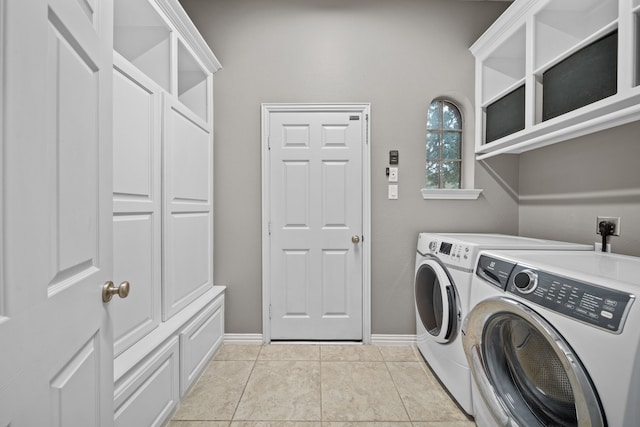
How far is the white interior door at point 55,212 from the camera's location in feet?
1.53

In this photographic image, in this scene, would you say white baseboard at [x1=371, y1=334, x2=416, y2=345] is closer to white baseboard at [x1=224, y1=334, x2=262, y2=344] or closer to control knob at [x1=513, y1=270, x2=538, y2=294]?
white baseboard at [x1=224, y1=334, x2=262, y2=344]

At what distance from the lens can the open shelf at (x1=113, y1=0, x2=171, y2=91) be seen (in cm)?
162

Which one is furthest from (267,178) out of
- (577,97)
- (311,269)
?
(577,97)

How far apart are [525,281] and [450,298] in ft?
1.89

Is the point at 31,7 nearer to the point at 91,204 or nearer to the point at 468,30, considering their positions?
the point at 91,204

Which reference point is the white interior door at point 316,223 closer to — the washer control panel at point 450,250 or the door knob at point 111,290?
the washer control panel at point 450,250

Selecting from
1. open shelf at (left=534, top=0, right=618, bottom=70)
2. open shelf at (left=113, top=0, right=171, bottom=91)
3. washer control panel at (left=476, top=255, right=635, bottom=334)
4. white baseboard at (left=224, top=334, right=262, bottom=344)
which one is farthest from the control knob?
open shelf at (left=113, top=0, right=171, bottom=91)

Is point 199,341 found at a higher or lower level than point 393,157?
lower

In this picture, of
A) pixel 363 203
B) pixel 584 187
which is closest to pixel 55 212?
pixel 363 203

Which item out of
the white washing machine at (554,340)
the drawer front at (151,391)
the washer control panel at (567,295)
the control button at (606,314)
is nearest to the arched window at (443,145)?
the white washing machine at (554,340)

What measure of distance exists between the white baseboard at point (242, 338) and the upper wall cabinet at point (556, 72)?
2.35 metres

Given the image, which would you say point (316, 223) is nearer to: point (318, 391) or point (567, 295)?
point (318, 391)

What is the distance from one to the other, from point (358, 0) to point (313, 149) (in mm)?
1262

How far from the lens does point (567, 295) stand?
3.02ft
